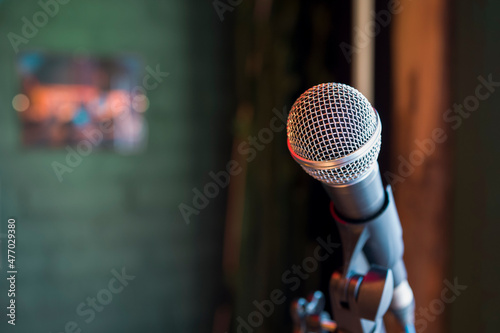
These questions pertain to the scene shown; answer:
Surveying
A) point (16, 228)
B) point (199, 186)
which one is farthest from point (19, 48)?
point (199, 186)

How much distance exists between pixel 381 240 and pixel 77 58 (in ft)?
6.69

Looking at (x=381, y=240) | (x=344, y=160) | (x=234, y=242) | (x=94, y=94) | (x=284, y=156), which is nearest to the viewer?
(x=344, y=160)

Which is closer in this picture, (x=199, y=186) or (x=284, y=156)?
(x=284, y=156)

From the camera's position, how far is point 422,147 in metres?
1.20

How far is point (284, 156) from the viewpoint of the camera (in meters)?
1.84

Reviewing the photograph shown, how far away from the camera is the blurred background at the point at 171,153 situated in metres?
1.80

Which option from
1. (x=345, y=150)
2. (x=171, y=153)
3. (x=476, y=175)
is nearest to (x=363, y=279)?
(x=345, y=150)

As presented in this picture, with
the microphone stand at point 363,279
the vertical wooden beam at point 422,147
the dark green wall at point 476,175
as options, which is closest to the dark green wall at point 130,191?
the vertical wooden beam at point 422,147

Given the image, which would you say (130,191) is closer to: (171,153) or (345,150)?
(171,153)

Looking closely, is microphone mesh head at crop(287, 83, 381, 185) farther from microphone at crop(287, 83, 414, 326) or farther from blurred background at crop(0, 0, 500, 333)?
blurred background at crop(0, 0, 500, 333)

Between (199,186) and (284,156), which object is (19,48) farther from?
(284,156)

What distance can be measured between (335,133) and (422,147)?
0.81 metres

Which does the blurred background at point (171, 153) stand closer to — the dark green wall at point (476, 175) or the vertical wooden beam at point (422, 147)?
the vertical wooden beam at point (422, 147)

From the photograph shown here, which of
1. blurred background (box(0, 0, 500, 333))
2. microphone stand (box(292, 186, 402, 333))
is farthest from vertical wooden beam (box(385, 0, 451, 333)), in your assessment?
microphone stand (box(292, 186, 402, 333))
